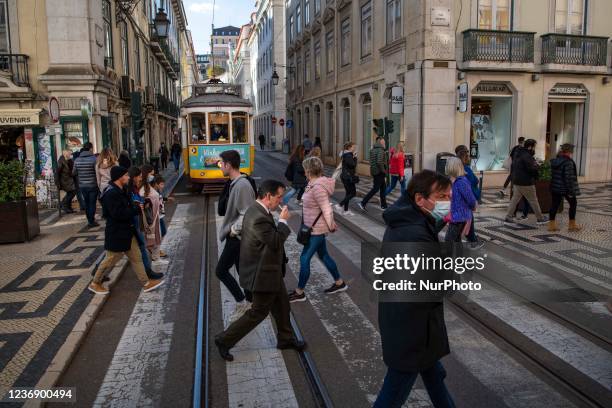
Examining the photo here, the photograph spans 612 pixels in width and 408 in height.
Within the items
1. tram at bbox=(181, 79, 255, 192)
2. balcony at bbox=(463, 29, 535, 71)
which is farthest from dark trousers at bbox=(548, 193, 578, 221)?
tram at bbox=(181, 79, 255, 192)

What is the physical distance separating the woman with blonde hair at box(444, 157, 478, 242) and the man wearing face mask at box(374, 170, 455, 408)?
3.92 m

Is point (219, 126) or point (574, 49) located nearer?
point (219, 126)

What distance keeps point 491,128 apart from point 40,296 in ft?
51.8

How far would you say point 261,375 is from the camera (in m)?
4.44

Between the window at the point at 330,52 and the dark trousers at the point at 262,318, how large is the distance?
919 inches

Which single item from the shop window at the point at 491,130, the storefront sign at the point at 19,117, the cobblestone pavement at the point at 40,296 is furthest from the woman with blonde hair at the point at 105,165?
the shop window at the point at 491,130

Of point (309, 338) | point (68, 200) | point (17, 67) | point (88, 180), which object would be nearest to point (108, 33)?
point (17, 67)

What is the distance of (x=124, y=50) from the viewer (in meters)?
22.5

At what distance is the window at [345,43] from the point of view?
79.7 feet

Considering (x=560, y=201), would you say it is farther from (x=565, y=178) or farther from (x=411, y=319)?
(x=411, y=319)

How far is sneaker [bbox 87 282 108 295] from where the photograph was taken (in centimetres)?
655

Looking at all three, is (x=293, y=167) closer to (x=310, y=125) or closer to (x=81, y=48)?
(x=81, y=48)

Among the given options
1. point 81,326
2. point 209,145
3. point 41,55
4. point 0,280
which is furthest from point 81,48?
point 81,326

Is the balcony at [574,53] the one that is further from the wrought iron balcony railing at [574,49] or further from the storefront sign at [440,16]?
the storefront sign at [440,16]
